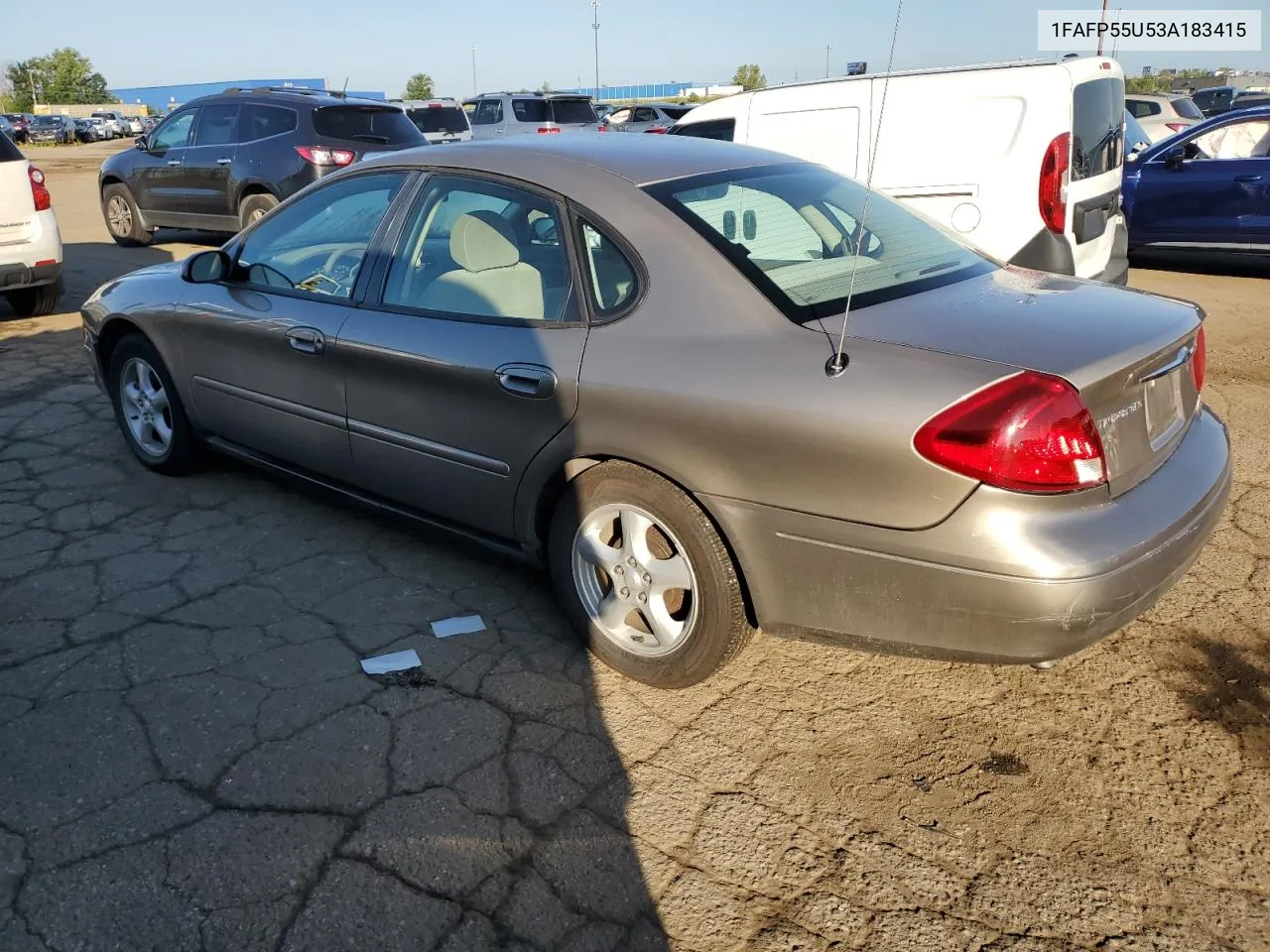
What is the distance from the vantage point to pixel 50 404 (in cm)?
598

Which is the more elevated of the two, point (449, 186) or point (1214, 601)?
point (449, 186)

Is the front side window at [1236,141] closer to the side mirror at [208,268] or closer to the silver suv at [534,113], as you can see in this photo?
the side mirror at [208,268]

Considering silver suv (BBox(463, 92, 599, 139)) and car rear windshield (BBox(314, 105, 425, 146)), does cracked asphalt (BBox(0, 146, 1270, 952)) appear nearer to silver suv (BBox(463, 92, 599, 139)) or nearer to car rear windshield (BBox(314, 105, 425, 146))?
car rear windshield (BBox(314, 105, 425, 146))

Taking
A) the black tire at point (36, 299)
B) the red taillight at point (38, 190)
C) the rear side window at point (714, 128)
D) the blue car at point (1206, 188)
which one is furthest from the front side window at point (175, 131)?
the blue car at point (1206, 188)

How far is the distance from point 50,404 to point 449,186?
3747mm

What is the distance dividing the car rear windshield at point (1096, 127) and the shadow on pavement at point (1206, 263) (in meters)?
3.85

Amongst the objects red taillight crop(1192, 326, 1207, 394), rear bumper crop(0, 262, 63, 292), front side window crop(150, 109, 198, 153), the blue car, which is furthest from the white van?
front side window crop(150, 109, 198, 153)

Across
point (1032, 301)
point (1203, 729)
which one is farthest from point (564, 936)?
point (1032, 301)

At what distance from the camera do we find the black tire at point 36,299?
27.5ft

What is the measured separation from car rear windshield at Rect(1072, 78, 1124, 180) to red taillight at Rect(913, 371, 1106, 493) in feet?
14.4

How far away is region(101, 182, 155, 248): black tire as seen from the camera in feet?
40.5

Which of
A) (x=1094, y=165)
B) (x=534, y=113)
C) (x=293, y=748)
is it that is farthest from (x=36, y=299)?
(x=534, y=113)

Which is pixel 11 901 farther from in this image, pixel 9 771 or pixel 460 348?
pixel 460 348

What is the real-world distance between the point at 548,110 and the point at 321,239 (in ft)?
51.8
